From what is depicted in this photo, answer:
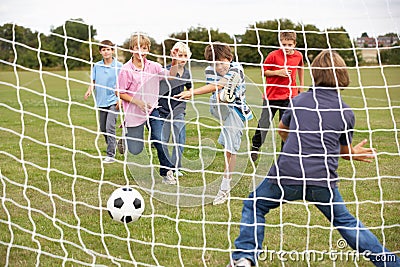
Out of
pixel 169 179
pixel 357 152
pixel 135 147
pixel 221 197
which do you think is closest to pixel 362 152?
pixel 357 152

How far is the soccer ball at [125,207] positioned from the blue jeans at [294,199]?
119cm

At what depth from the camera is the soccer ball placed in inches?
194

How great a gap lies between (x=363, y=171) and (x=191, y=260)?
151 inches

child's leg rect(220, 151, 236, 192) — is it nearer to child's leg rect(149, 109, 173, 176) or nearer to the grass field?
the grass field

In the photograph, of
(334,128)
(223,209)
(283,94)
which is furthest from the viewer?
(283,94)

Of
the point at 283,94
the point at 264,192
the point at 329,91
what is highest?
the point at 283,94

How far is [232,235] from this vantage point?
4.80 meters

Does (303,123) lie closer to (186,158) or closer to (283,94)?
(283,94)

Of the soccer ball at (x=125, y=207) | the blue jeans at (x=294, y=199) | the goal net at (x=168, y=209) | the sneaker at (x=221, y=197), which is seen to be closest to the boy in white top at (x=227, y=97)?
the sneaker at (x=221, y=197)

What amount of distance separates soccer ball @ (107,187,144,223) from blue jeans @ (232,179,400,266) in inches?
46.9

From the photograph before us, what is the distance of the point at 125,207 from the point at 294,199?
159cm

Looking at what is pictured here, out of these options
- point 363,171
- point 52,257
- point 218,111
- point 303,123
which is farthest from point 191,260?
point 363,171

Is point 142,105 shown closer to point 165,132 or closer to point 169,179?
point 165,132

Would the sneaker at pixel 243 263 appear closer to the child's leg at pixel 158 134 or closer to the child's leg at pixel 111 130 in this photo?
the child's leg at pixel 158 134
